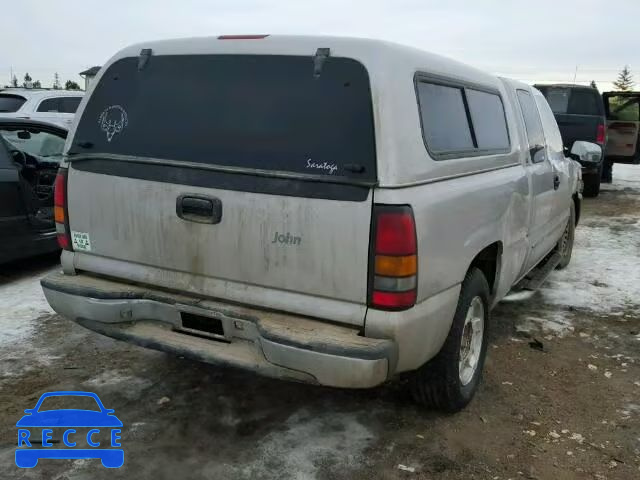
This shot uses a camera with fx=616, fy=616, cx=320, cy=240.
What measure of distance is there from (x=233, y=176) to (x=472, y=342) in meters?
1.75

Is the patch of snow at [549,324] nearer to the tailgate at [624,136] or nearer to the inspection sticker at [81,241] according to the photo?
the inspection sticker at [81,241]

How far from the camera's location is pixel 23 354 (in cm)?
415

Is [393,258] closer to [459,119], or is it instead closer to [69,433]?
[459,119]

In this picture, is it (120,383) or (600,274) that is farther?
(600,274)

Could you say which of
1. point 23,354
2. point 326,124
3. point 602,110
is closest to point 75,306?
point 23,354

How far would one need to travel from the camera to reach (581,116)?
11.7 meters

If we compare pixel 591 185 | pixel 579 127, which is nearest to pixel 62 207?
pixel 579 127

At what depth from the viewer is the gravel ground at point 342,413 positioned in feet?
9.65

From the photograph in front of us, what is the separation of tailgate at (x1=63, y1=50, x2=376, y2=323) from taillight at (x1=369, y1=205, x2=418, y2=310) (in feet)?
0.17

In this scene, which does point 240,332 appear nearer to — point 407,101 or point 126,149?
point 126,149

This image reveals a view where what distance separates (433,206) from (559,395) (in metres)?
1.74

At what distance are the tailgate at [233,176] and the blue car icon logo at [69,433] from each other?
0.82 meters

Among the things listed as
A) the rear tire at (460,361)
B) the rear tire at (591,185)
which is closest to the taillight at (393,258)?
the rear tire at (460,361)

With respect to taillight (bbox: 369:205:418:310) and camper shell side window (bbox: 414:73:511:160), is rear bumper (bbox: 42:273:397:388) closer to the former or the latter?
taillight (bbox: 369:205:418:310)
